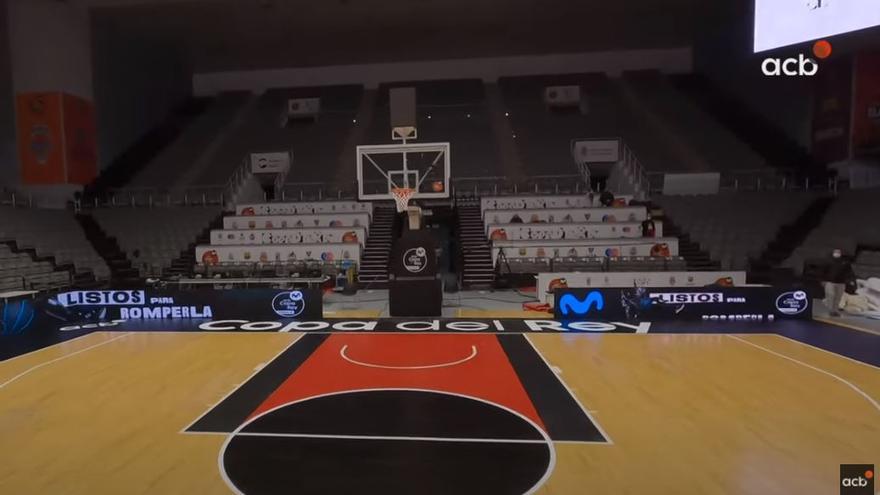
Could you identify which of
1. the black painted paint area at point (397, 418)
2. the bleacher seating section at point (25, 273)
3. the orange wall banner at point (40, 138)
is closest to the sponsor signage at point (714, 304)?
the black painted paint area at point (397, 418)

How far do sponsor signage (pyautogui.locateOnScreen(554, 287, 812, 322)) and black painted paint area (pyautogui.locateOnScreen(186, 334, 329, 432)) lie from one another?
5.31 m

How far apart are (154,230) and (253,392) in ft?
48.1

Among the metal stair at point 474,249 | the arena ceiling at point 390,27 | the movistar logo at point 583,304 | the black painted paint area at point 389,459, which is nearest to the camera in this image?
the black painted paint area at point 389,459

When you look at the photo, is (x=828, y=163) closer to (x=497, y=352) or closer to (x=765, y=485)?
(x=497, y=352)

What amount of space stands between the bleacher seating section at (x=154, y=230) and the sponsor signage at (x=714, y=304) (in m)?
14.2

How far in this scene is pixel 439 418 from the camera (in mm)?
4371

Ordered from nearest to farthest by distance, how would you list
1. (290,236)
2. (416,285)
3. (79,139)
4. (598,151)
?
(416,285)
(290,236)
(79,139)
(598,151)

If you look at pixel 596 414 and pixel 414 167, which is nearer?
pixel 596 414

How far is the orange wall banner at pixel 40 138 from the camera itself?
1667cm

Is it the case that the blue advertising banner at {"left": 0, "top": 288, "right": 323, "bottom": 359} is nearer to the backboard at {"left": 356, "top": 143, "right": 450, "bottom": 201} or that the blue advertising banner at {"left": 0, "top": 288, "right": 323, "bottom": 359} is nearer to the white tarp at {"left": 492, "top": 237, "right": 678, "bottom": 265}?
the backboard at {"left": 356, "top": 143, "right": 450, "bottom": 201}

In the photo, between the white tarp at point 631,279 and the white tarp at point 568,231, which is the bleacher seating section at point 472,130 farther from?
the white tarp at point 631,279

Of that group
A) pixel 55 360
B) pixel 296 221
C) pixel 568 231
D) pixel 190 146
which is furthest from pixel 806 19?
pixel 190 146

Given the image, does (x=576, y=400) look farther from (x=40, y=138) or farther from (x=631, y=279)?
(x=40, y=138)

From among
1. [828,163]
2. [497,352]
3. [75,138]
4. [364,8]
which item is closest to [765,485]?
[497,352]
